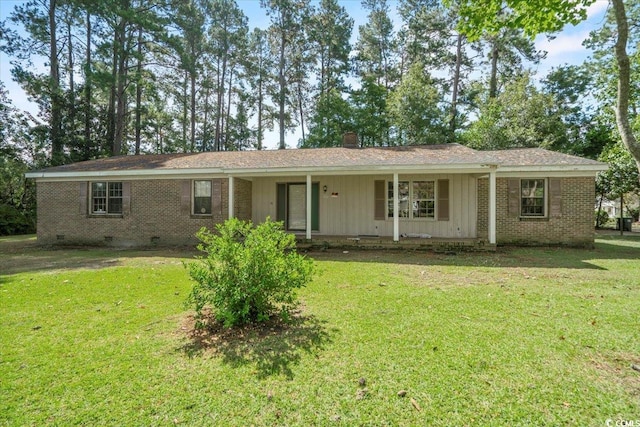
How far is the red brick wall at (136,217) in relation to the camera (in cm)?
1210

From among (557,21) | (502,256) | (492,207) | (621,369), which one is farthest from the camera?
(492,207)

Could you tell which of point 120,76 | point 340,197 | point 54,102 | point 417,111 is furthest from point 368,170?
point 54,102

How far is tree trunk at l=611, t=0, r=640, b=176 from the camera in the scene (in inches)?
137

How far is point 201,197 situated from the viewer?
1217 centimetres

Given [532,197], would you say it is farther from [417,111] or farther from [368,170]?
[417,111]

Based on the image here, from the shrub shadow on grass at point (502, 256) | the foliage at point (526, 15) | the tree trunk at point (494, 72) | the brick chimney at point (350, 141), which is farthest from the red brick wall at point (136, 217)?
the tree trunk at point (494, 72)

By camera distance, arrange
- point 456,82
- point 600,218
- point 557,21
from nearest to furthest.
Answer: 1. point 557,21
2. point 600,218
3. point 456,82

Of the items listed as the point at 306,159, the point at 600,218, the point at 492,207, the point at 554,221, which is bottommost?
the point at 600,218

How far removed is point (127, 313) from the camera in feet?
15.0

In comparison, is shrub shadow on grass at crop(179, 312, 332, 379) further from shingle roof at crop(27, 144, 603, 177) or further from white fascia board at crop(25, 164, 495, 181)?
shingle roof at crop(27, 144, 603, 177)

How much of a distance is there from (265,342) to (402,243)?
7.46 meters

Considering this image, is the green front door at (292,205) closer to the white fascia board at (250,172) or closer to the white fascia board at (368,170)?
the white fascia board at (250,172)

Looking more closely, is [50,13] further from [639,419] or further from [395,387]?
[639,419]

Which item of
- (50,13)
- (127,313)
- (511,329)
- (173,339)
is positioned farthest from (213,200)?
(50,13)
